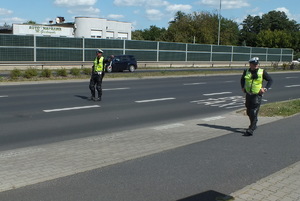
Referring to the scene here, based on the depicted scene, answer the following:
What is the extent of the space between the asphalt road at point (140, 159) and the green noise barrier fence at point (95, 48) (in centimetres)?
1913

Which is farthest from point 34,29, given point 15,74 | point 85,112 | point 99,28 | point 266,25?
point 266,25

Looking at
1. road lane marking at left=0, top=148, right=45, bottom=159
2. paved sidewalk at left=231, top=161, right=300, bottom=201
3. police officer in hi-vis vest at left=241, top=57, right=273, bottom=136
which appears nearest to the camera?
paved sidewalk at left=231, top=161, right=300, bottom=201

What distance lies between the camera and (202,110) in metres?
12.3

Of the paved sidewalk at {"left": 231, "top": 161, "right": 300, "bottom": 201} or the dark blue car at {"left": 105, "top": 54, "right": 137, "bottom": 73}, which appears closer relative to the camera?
the paved sidewalk at {"left": 231, "top": 161, "right": 300, "bottom": 201}

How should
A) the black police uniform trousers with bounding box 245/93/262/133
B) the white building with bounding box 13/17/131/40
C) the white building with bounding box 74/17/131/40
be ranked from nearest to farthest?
the black police uniform trousers with bounding box 245/93/262/133 → the white building with bounding box 13/17/131/40 → the white building with bounding box 74/17/131/40

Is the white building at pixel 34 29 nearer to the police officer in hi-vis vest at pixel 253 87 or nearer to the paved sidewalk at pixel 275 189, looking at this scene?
the police officer in hi-vis vest at pixel 253 87

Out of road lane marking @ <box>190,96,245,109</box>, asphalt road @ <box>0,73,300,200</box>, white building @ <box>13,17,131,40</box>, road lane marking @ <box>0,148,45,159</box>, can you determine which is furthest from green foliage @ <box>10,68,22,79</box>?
white building @ <box>13,17,131,40</box>

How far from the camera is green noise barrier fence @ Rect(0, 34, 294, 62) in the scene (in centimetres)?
3141

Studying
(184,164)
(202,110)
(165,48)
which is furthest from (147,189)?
(165,48)

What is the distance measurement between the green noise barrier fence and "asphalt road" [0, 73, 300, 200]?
19.1 meters

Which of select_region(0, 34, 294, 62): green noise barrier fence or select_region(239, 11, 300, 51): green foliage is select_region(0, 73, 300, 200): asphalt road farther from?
select_region(239, 11, 300, 51): green foliage

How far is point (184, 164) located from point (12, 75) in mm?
17812

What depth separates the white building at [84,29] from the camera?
55062mm

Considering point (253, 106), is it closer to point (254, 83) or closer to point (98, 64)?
point (254, 83)
